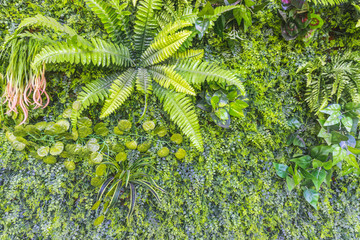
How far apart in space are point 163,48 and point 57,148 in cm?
114

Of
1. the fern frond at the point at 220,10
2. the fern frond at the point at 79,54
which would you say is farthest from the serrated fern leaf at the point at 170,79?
the fern frond at the point at 220,10

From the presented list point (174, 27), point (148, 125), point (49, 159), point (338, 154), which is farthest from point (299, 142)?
point (49, 159)

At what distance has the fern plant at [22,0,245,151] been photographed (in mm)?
1250

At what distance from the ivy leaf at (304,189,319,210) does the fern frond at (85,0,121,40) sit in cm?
227

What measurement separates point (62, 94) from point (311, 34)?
86.0 inches

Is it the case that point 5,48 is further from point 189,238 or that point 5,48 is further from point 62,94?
point 189,238

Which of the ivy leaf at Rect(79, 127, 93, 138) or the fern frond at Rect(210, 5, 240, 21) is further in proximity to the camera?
the ivy leaf at Rect(79, 127, 93, 138)

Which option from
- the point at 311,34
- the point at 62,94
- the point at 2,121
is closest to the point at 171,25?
the point at 62,94

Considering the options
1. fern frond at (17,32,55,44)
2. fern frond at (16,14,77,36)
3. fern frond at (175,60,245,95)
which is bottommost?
fern frond at (17,32,55,44)

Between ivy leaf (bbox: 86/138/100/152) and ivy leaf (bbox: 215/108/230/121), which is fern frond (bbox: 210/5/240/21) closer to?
ivy leaf (bbox: 215/108/230/121)

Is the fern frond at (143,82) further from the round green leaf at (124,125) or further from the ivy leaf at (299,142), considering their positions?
the ivy leaf at (299,142)

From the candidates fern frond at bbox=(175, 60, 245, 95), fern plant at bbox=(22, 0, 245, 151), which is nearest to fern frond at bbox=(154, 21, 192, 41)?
fern plant at bbox=(22, 0, 245, 151)

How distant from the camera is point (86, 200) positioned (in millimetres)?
1520

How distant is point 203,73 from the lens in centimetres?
133
